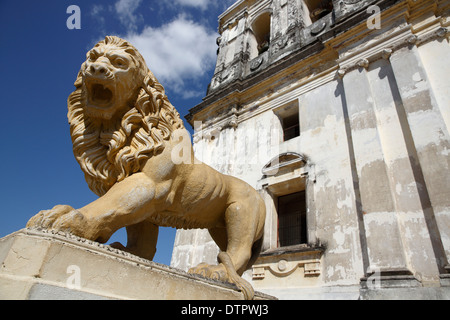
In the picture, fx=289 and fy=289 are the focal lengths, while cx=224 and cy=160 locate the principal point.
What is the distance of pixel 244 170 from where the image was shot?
326 inches

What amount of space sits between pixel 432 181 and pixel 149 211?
4.80 metres

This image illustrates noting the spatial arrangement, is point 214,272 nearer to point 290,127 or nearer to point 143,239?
point 143,239

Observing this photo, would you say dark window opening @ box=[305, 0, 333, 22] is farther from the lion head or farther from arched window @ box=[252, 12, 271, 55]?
the lion head

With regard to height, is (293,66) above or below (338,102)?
above

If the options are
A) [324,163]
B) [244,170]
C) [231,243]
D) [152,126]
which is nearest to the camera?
[152,126]

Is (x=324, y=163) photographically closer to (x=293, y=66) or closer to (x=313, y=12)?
(x=293, y=66)

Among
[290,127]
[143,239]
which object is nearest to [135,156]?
[143,239]

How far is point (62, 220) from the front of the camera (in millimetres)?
1863

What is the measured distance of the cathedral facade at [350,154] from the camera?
15.9ft

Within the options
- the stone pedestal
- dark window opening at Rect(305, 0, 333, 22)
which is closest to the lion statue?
the stone pedestal

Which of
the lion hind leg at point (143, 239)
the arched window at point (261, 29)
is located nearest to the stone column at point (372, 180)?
the lion hind leg at point (143, 239)

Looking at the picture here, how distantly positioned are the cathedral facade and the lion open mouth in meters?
4.73

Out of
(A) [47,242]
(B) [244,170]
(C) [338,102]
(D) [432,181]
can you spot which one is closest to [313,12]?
(C) [338,102]

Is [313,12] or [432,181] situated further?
[313,12]
